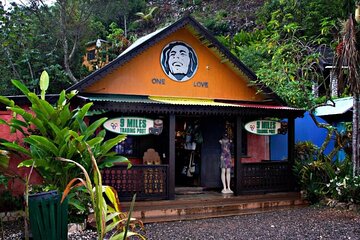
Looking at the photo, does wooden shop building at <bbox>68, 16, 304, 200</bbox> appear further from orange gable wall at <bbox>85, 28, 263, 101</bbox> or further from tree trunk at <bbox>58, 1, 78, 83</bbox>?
tree trunk at <bbox>58, 1, 78, 83</bbox>

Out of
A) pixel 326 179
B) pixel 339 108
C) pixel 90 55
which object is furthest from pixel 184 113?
pixel 90 55

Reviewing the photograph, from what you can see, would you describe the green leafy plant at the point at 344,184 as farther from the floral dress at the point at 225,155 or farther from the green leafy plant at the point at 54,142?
the green leafy plant at the point at 54,142

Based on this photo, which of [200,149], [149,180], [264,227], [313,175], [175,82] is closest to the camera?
[264,227]

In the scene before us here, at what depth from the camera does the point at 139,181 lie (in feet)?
33.2

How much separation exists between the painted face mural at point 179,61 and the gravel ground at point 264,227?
453 cm

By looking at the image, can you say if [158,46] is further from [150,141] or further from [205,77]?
[150,141]

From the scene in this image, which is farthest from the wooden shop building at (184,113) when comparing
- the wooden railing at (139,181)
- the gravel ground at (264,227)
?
the gravel ground at (264,227)

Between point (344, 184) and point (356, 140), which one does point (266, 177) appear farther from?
point (356, 140)

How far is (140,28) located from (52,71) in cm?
1882

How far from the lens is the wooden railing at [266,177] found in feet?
37.5

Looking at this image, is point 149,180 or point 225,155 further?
point 225,155

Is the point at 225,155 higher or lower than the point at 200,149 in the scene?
lower

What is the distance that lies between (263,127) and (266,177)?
55.4 inches

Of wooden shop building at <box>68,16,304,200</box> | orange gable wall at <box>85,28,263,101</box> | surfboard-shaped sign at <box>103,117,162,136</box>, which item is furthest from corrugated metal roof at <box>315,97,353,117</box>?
surfboard-shaped sign at <box>103,117,162,136</box>
